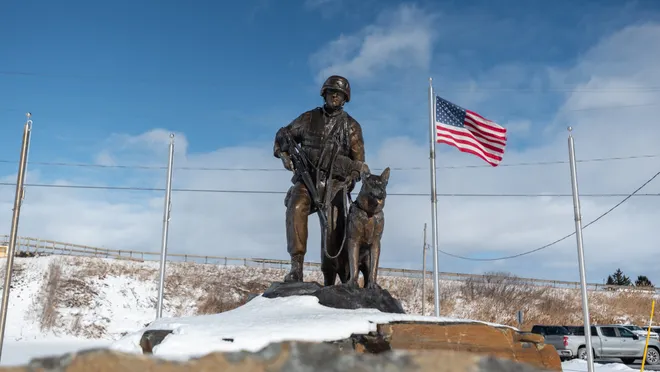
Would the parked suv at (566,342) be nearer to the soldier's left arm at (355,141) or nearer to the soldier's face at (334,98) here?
the soldier's left arm at (355,141)

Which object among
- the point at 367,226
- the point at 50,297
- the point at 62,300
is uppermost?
the point at 367,226

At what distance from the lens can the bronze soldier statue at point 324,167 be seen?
6820 mm

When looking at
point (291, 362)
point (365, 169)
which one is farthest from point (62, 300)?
point (291, 362)

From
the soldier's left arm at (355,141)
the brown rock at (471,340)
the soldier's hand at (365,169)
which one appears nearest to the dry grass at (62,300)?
the soldier's left arm at (355,141)

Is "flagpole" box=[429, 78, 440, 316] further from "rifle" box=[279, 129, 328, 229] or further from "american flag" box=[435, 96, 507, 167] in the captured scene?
"rifle" box=[279, 129, 328, 229]

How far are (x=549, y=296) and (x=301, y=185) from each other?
3858cm

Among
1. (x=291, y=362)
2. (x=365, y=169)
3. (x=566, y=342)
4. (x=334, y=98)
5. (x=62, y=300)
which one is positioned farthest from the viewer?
(x=62, y=300)

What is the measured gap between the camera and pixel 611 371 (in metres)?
15.2

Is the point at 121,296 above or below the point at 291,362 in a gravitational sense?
below

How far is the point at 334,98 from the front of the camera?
23.5ft

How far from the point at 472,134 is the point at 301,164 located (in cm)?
715

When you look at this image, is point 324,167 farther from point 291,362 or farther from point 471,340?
point 291,362

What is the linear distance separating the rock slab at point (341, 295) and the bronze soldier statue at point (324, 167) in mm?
334

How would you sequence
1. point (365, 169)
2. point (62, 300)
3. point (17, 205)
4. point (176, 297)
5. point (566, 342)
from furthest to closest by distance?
point (176, 297), point (62, 300), point (566, 342), point (17, 205), point (365, 169)
